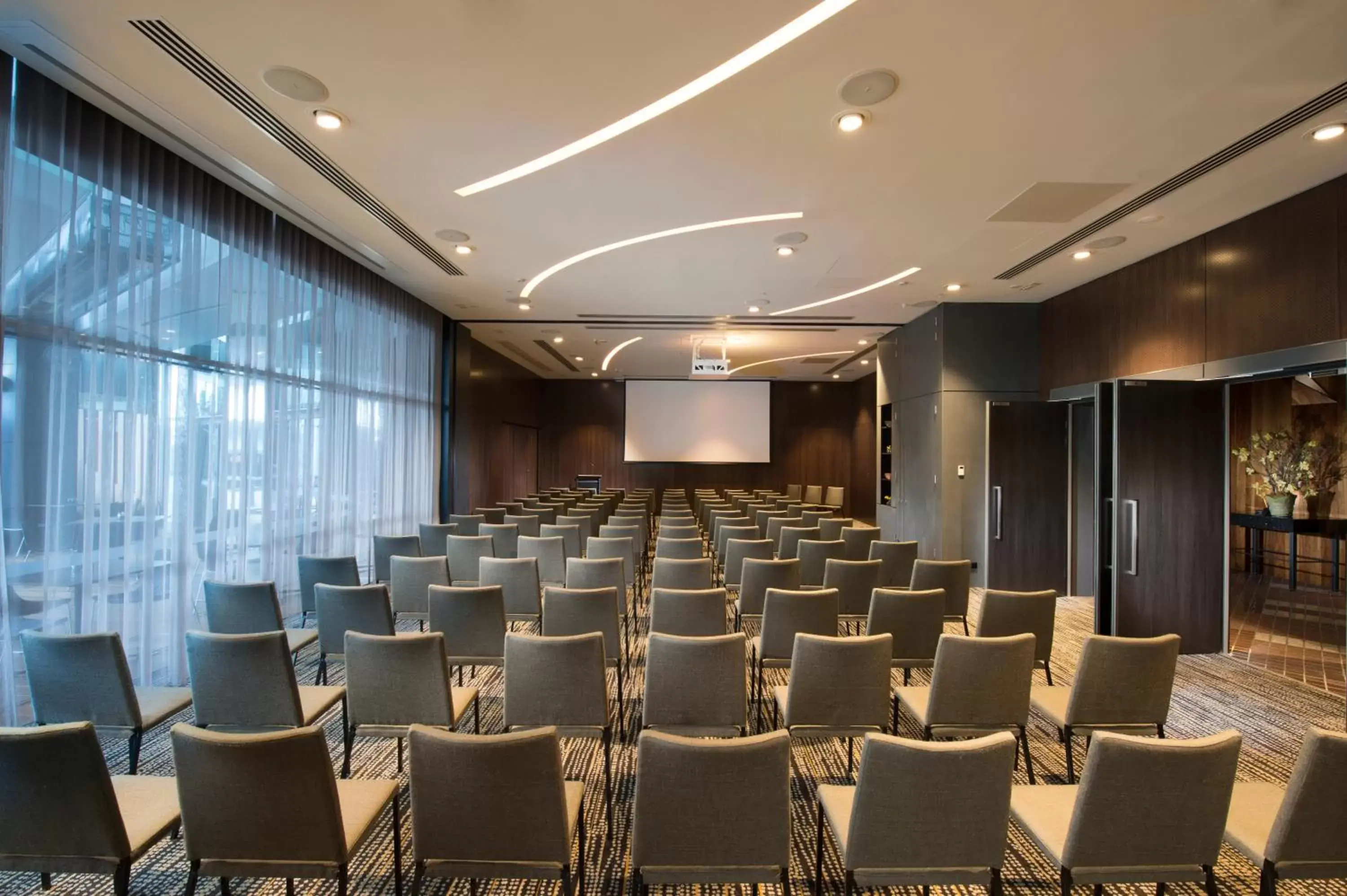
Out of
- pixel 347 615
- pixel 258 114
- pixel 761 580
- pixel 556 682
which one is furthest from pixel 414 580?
pixel 258 114

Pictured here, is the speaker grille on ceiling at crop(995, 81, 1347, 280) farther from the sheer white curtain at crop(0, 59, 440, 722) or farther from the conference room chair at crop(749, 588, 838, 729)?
the sheer white curtain at crop(0, 59, 440, 722)

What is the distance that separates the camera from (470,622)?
3.61 meters

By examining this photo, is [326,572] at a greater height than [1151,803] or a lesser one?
greater

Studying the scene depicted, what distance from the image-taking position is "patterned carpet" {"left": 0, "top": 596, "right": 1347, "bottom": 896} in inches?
94.4

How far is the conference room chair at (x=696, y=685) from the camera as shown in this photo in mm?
2734

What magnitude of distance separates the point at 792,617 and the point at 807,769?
754mm

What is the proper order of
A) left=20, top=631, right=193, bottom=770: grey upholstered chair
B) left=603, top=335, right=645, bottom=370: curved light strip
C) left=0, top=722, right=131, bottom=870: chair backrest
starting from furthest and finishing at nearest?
left=603, top=335, right=645, bottom=370: curved light strip
left=20, top=631, right=193, bottom=770: grey upholstered chair
left=0, top=722, right=131, bottom=870: chair backrest

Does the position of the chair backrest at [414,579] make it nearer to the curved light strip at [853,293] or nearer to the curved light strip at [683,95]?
the curved light strip at [683,95]

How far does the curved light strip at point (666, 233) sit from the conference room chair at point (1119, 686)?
12.7 feet

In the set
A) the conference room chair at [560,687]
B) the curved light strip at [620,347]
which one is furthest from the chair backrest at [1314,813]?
the curved light strip at [620,347]

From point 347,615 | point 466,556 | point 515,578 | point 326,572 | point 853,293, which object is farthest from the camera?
point 853,293

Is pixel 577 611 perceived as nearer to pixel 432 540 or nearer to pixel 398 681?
pixel 398 681

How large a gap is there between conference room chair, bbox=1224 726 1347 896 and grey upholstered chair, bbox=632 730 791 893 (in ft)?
4.40

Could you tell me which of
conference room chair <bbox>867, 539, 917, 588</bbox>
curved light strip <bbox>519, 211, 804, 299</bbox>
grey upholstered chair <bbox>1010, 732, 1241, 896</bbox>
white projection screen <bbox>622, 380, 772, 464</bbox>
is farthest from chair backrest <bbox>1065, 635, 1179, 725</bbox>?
white projection screen <bbox>622, 380, 772, 464</bbox>
